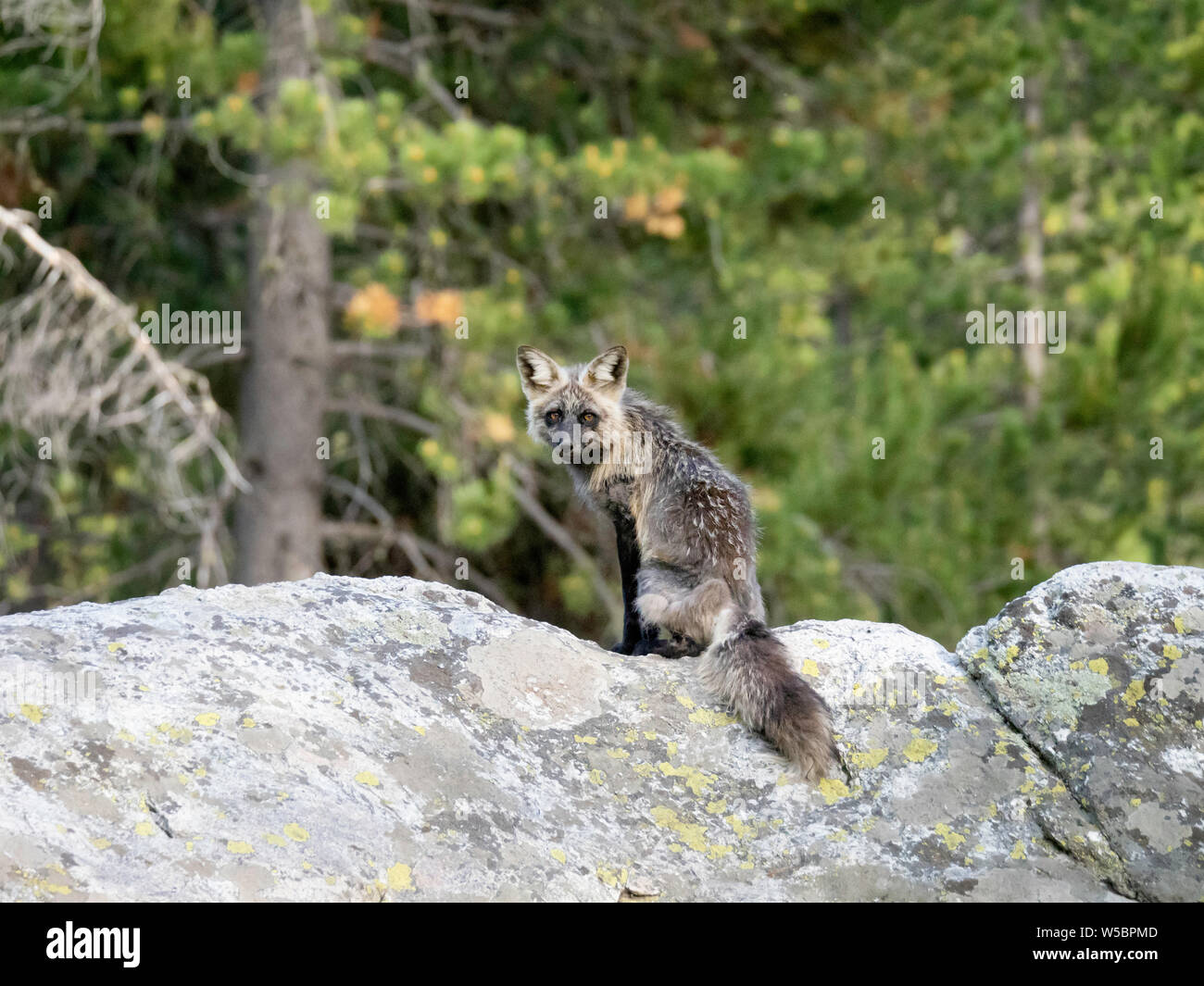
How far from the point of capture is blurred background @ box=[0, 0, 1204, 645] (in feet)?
34.3

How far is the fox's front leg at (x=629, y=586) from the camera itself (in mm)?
5480

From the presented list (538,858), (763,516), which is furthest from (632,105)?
(538,858)

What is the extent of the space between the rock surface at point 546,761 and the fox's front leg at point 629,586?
1.25m

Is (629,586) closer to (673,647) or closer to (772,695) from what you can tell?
(673,647)

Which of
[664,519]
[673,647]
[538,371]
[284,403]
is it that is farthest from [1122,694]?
[284,403]

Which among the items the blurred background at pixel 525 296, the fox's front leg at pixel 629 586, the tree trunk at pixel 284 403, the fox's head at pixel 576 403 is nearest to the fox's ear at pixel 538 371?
the fox's head at pixel 576 403

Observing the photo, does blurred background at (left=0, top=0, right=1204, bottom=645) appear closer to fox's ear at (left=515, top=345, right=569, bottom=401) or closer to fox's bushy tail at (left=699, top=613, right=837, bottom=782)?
fox's ear at (left=515, top=345, right=569, bottom=401)

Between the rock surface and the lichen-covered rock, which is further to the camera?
the lichen-covered rock

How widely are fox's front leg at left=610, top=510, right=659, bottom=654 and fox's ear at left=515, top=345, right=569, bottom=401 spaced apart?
93 centimetres

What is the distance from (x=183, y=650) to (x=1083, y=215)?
17884 millimetres

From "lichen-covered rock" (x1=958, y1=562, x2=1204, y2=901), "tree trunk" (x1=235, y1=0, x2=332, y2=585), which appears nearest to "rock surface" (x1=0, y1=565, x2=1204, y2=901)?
"lichen-covered rock" (x1=958, y1=562, x2=1204, y2=901)

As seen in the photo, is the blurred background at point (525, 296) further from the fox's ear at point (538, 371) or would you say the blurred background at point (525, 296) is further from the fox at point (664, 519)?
the fox at point (664, 519)

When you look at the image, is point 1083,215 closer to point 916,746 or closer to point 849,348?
point 849,348

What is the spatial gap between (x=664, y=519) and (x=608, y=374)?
41.1 inches
